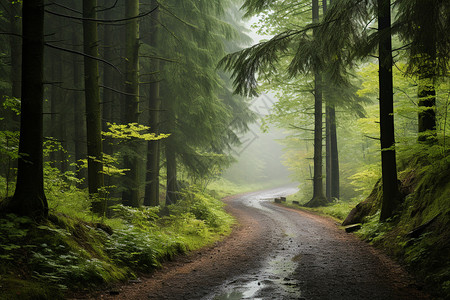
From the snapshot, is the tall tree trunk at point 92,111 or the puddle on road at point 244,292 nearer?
the puddle on road at point 244,292

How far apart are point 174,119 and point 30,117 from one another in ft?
32.3

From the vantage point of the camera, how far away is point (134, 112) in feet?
30.5

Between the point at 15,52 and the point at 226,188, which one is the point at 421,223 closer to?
the point at 15,52

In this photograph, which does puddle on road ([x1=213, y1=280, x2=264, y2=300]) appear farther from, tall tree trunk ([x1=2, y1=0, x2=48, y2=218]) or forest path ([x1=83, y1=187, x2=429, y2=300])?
tall tree trunk ([x1=2, y1=0, x2=48, y2=218])

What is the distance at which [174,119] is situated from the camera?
570 inches

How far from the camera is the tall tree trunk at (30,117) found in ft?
15.1

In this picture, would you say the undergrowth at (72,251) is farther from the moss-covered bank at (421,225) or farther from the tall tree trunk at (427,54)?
the tall tree trunk at (427,54)

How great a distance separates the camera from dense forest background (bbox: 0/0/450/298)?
4695mm

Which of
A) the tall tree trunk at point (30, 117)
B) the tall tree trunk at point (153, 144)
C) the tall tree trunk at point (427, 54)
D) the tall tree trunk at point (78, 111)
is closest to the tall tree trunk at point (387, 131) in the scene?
the tall tree trunk at point (427, 54)

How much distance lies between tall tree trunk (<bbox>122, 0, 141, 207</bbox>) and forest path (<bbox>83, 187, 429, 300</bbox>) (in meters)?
3.29

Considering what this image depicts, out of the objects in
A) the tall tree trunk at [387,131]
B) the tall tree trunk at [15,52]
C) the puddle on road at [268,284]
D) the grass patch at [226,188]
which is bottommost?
the grass patch at [226,188]

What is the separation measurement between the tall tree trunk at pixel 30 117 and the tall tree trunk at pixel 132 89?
4.33m

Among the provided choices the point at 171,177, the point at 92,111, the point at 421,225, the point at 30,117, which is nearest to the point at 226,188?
the point at 171,177

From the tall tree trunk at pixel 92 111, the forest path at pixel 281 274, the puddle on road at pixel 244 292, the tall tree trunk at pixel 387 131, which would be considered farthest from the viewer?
the tall tree trunk at pixel 387 131
